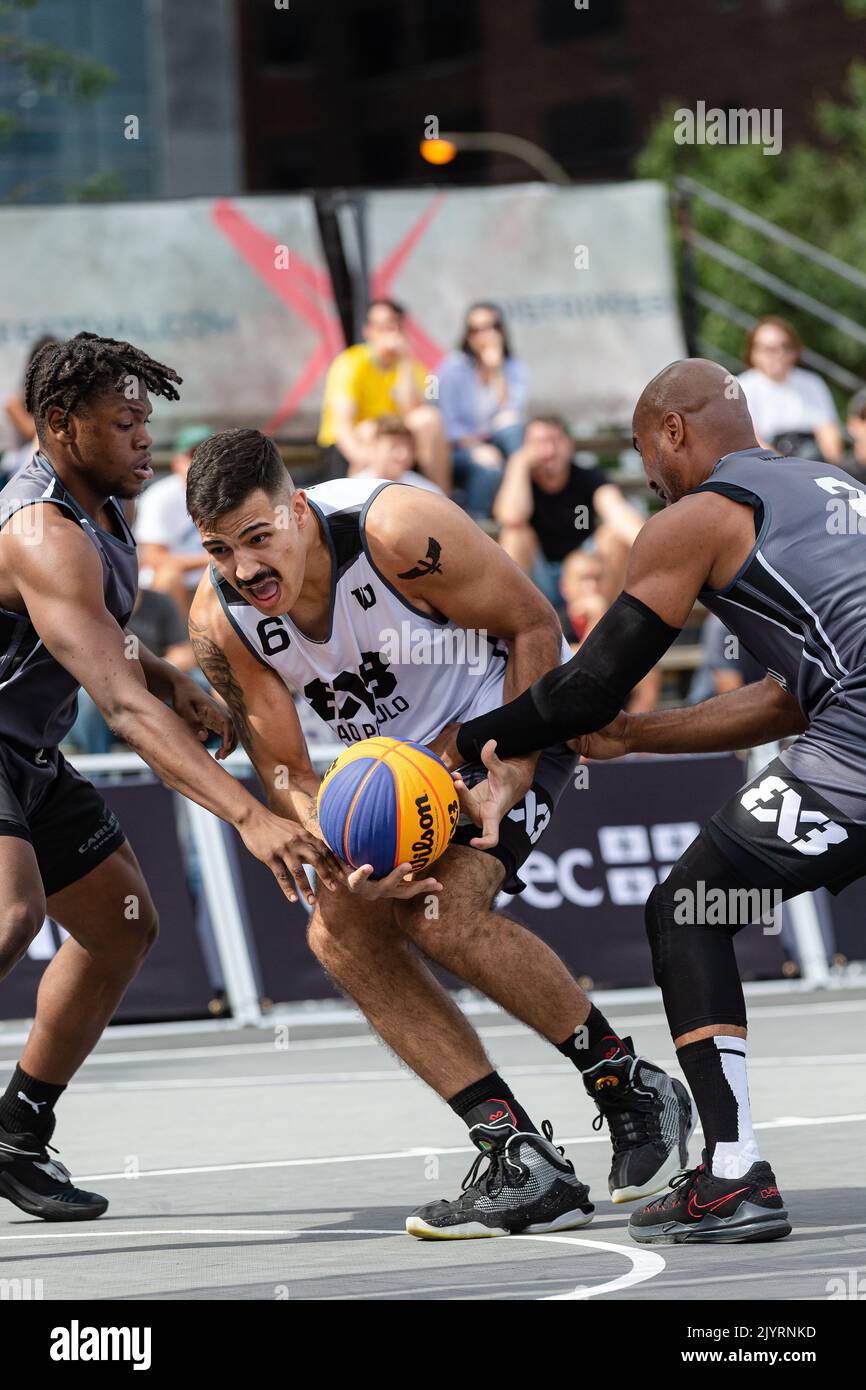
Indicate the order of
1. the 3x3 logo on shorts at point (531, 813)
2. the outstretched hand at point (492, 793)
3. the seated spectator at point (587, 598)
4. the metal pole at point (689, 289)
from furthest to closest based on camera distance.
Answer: the metal pole at point (689, 289), the seated spectator at point (587, 598), the 3x3 logo on shorts at point (531, 813), the outstretched hand at point (492, 793)

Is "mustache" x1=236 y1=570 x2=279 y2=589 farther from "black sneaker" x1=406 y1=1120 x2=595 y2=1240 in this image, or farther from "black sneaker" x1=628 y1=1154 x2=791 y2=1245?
"black sneaker" x1=628 y1=1154 x2=791 y2=1245

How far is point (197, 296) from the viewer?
15.3m

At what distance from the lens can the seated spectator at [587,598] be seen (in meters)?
13.3

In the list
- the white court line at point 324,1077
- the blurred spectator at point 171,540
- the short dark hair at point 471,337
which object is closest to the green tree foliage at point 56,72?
the short dark hair at point 471,337

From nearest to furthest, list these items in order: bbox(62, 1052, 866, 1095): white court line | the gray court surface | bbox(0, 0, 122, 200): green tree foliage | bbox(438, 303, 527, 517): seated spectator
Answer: the gray court surface, bbox(62, 1052, 866, 1095): white court line, bbox(438, 303, 527, 517): seated spectator, bbox(0, 0, 122, 200): green tree foliage

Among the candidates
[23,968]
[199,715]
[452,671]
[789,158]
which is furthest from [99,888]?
[789,158]

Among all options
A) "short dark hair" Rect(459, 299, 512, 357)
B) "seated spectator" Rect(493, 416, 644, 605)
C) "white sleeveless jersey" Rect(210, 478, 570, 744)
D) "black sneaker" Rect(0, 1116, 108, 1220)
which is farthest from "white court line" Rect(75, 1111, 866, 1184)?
"short dark hair" Rect(459, 299, 512, 357)

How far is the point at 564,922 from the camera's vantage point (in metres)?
11.7

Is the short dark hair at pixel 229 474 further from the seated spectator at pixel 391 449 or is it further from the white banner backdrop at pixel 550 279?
the white banner backdrop at pixel 550 279

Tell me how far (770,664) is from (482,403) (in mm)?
8966

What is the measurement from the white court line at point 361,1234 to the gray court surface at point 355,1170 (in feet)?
0.04

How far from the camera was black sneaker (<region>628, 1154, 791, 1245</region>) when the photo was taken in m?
5.52

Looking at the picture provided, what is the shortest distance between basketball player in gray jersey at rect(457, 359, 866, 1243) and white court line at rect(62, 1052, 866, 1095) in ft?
11.7

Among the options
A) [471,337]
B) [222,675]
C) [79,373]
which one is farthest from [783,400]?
[79,373]
